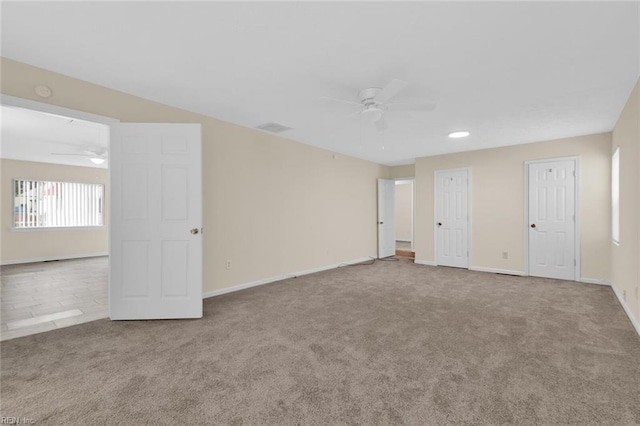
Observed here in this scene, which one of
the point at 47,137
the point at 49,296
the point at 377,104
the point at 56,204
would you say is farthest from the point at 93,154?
the point at 377,104

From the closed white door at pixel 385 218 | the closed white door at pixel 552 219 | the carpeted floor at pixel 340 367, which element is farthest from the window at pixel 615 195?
the closed white door at pixel 385 218

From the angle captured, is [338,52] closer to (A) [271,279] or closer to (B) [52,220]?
(A) [271,279]

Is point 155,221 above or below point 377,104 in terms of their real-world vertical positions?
below

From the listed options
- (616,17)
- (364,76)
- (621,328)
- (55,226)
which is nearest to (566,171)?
(621,328)

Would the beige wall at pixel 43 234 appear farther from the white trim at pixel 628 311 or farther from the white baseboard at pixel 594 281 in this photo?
the white baseboard at pixel 594 281

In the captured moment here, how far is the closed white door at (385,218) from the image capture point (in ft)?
25.8

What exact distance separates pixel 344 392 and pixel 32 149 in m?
7.89

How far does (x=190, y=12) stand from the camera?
6.75 feet

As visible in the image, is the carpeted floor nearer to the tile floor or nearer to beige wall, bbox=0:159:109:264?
the tile floor

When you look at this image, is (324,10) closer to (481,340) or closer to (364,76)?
(364,76)

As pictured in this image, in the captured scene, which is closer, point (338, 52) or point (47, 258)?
point (338, 52)

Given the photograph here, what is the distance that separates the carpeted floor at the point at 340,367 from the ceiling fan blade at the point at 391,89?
7.45 feet

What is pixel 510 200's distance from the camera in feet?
19.4

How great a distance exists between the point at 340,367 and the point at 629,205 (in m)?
3.70
